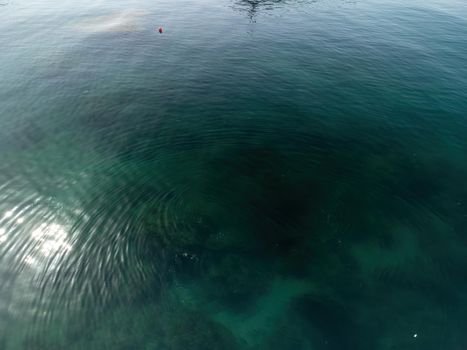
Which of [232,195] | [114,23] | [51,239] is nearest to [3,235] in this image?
[51,239]

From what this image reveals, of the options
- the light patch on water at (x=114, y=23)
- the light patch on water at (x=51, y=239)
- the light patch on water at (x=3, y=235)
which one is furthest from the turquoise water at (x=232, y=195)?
the light patch on water at (x=114, y=23)

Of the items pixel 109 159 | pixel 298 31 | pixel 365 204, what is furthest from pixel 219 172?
pixel 298 31

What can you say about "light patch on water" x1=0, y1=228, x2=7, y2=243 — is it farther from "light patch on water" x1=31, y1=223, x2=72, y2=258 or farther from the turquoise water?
"light patch on water" x1=31, y1=223, x2=72, y2=258

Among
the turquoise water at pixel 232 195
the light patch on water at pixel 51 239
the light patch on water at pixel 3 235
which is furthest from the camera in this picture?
the light patch on water at pixel 3 235

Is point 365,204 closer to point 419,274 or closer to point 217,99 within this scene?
point 419,274

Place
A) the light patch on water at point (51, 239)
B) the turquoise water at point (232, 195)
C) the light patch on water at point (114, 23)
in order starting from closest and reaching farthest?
the turquoise water at point (232, 195) → the light patch on water at point (51, 239) → the light patch on water at point (114, 23)

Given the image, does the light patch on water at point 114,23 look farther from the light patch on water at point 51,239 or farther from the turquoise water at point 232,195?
the light patch on water at point 51,239
